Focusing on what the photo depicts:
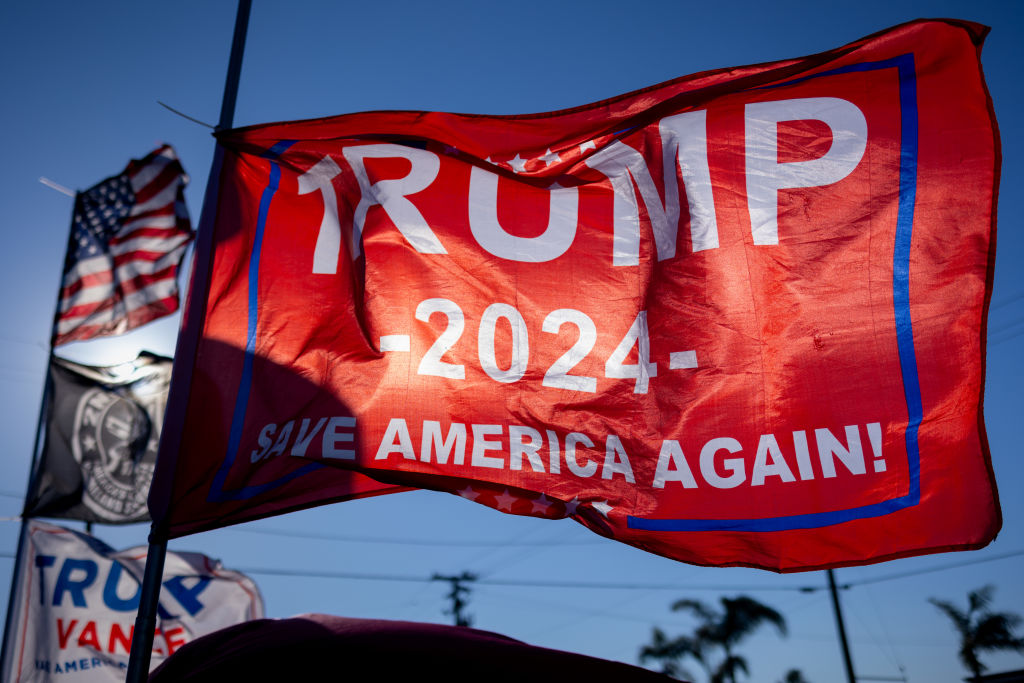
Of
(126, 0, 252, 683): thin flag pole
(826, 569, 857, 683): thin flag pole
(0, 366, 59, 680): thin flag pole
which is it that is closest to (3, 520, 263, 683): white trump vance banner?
(0, 366, 59, 680): thin flag pole

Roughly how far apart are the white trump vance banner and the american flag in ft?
9.08

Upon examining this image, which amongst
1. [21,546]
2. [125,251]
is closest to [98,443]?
[21,546]

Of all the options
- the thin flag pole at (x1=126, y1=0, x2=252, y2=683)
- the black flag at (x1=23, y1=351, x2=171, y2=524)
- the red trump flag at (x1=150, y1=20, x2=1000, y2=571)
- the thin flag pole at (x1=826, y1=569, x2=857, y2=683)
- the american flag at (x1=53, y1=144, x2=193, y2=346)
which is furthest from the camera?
the thin flag pole at (x1=826, y1=569, x2=857, y2=683)

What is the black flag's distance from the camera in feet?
31.1

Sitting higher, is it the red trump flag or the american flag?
the american flag

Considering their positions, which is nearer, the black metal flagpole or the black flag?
the black metal flagpole

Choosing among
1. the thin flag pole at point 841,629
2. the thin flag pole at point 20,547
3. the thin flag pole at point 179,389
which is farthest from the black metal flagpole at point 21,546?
the thin flag pole at point 841,629

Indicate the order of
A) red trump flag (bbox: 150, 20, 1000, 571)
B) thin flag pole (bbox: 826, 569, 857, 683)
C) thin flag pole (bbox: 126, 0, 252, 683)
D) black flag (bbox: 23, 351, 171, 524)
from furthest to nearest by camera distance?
thin flag pole (bbox: 826, 569, 857, 683)
black flag (bbox: 23, 351, 171, 524)
red trump flag (bbox: 150, 20, 1000, 571)
thin flag pole (bbox: 126, 0, 252, 683)

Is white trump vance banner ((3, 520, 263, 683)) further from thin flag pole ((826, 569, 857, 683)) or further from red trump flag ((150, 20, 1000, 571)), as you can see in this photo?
thin flag pole ((826, 569, 857, 683))

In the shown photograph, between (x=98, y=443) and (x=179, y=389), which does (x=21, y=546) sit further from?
(x=179, y=389)

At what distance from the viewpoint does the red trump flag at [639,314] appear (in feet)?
13.4

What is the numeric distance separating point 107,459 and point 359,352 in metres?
6.83

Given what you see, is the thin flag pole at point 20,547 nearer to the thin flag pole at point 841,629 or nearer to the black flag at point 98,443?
the black flag at point 98,443

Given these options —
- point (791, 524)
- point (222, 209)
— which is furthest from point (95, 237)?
point (791, 524)
